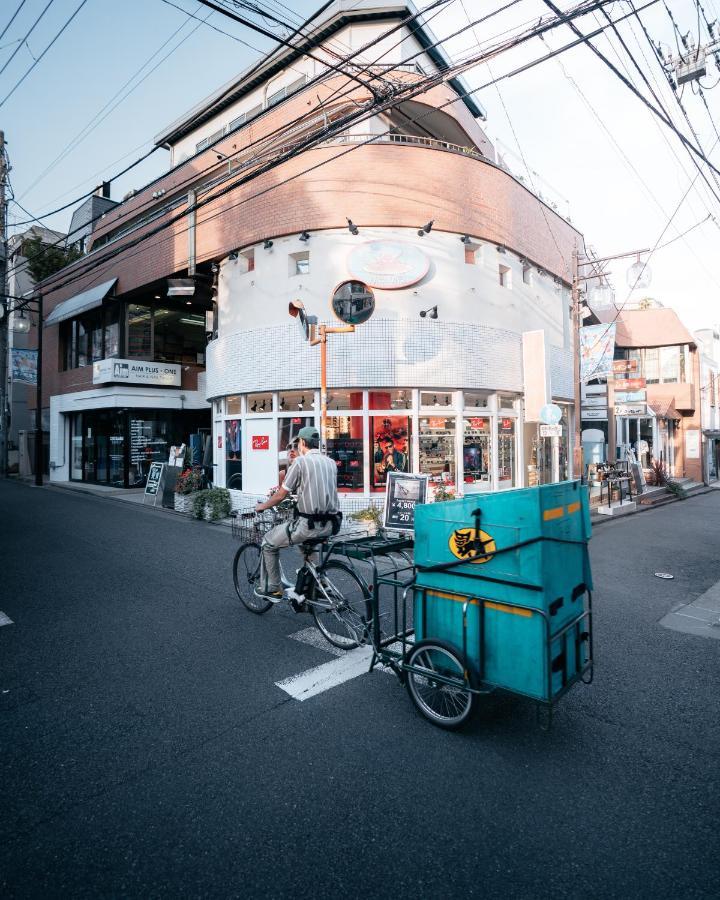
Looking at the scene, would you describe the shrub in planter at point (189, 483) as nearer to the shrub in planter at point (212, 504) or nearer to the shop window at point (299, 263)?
the shrub in planter at point (212, 504)

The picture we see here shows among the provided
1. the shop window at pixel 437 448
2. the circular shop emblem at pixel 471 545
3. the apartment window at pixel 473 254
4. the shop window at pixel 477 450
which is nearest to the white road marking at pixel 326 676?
the circular shop emblem at pixel 471 545

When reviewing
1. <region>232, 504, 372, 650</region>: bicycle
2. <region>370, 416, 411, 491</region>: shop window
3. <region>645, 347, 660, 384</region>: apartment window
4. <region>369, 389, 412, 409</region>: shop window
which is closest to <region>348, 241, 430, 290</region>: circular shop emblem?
<region>369, 389, 412, 409</region>: shop window

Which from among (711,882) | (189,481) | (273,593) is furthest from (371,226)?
(711,882)

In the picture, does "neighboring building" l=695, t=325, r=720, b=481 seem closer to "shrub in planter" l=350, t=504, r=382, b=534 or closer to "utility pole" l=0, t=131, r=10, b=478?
"shrub in planter" l=350, t=504, r=382, b=534

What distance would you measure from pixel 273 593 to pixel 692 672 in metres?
4.22

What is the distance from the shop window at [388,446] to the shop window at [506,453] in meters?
3.05

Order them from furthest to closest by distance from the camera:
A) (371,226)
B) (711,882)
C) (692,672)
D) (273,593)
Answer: (371,226), (273,593), (692,672), (711,882)

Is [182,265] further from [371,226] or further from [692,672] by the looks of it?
[692,672]

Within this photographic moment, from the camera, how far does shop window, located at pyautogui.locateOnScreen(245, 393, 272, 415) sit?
13.5m

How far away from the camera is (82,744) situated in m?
3.32

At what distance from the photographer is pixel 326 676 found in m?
4.31

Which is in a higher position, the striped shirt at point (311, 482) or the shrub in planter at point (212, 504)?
the striped shirt at point (311, 482)

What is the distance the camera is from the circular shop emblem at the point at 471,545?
3.36 m

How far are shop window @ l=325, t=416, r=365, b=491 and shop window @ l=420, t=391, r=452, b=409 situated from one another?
1761 millimetres
